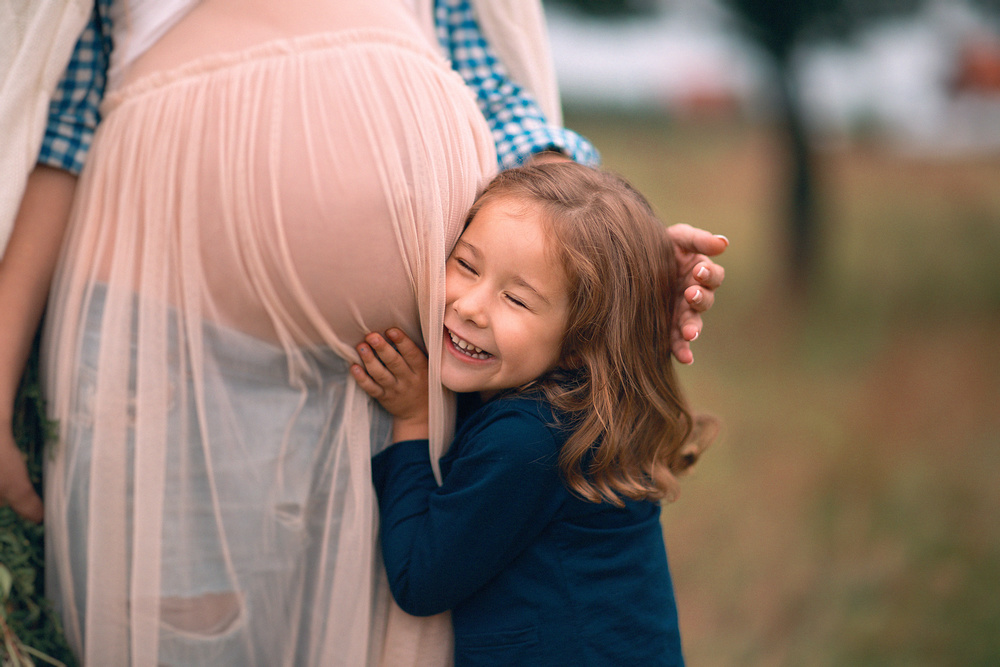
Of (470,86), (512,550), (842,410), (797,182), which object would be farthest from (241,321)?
(797,182)

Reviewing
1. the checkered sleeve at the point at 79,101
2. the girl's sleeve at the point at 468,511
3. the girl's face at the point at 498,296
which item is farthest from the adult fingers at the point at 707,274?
the checkered sleeve at the point at 79,101

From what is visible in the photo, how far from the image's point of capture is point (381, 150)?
2.54 ft

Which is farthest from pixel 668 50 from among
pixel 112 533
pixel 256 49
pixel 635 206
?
pixel 112 533

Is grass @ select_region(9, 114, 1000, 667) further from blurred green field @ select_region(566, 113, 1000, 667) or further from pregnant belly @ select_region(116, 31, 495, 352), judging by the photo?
pregnant belly @ select_region(116, 31, 495, 352)

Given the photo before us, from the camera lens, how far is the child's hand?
822 millimetres

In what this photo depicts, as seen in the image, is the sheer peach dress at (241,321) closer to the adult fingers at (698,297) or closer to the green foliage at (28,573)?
the green foliage at (28,573)

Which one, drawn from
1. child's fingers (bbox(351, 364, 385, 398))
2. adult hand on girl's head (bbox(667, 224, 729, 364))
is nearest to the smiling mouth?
child's fingers (bbox(351, 364, 385, 398))

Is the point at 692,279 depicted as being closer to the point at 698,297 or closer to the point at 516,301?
the point at 698,297

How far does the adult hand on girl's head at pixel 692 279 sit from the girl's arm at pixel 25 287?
772mm

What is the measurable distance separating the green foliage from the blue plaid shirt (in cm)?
26

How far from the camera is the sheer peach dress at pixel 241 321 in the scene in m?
0.77

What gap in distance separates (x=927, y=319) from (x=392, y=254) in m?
3.10

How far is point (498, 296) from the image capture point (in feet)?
2.73

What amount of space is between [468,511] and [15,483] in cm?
50
